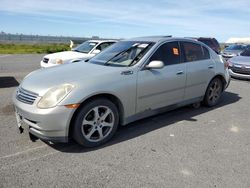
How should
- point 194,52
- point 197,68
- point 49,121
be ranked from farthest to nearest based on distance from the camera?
point 194,52, point 197,68, point 49,121

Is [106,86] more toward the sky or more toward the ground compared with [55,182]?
more toward the sky

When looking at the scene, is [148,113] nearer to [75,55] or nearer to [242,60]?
[75,55]

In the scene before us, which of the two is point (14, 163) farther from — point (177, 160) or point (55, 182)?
point (177, 160)

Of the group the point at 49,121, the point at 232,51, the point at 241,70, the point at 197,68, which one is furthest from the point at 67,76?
the point at 232,51

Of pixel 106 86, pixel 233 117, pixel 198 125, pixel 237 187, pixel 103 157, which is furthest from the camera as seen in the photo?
pixel 233 117

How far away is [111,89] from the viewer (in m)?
3.92

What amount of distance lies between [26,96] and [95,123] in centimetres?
107

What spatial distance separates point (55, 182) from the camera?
3010 millimetres

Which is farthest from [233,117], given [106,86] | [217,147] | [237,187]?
[106,86]

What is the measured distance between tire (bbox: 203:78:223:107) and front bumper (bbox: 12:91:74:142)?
3545mm

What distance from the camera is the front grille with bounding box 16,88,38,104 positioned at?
3.60 metres

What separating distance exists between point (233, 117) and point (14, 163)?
14.1 feet

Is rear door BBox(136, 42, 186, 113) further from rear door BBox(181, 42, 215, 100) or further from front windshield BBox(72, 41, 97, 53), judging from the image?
front windshield BBox(72, 41, 97, 53)

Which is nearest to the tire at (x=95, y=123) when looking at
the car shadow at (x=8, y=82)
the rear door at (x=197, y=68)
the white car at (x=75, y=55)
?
the rear door at (x=197, y=68)
